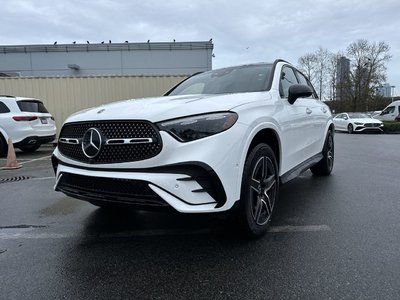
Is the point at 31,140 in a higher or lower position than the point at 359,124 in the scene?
higher

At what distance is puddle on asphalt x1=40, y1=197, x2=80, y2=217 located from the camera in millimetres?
4432

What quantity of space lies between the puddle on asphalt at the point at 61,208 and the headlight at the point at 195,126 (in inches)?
89.8

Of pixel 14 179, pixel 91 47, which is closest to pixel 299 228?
pixel 14 179

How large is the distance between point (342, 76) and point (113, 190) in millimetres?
49481

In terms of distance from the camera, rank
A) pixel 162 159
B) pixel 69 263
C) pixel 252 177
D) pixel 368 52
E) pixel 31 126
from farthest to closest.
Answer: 1. pixel 368 52
2. pixel 31 126
3. pixel 252 177
4. pixel 69 263
5. pixel 162 159

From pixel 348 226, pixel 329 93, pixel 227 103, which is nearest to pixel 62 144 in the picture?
pixel 227 103

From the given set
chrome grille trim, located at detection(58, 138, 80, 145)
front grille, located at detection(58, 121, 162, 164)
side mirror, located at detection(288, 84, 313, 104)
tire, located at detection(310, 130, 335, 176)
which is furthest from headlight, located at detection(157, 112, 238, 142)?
tire, located at detection(310, 130, 335, 176)

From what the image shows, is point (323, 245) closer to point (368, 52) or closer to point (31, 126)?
point (31, 126)

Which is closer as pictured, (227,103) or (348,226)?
(227,103)

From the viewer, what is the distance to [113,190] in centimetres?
294

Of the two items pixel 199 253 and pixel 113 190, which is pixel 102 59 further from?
pixel 199 253

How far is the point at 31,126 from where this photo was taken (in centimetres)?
1043

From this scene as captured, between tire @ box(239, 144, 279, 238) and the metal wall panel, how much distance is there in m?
11.8

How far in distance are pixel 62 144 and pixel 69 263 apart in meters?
1.14
